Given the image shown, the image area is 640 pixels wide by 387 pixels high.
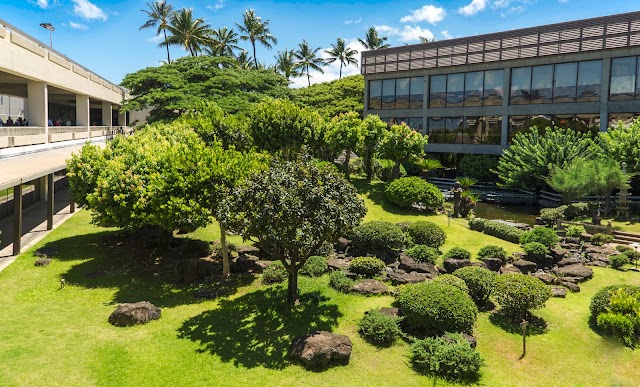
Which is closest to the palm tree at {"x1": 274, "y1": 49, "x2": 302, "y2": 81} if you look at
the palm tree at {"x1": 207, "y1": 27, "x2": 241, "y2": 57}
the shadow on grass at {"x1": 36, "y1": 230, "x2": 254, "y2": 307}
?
the palm tree at {"x1": 207, "y1": 27, "x2": 241, "y2": 57}

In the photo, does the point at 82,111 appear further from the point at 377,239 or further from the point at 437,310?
the point at 437,310

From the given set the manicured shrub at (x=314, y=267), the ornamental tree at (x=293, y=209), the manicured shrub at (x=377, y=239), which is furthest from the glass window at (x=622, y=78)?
the ornamental tree at (x=293, y=209)

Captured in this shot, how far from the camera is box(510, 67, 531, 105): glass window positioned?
43.2m

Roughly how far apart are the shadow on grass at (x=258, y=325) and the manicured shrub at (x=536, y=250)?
11104mm

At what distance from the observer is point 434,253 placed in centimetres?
2175

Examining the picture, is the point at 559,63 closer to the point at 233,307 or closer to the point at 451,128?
the point at 451,128

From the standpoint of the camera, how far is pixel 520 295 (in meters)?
15.1

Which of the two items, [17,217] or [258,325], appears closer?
[258,325]

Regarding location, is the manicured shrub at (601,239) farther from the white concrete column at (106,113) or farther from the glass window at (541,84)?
the white concrete column at (106,113)

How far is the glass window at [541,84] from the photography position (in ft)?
137

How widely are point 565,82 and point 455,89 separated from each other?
10420 mm

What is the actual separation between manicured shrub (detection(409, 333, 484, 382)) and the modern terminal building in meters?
34.6

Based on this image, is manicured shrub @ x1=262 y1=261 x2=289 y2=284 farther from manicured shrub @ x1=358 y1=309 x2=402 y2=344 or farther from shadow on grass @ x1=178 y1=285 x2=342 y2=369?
manicured shrub @ x1=358 y1=309 x2=402 y2=344

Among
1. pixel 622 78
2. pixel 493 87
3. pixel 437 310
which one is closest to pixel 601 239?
pixel 437 310
